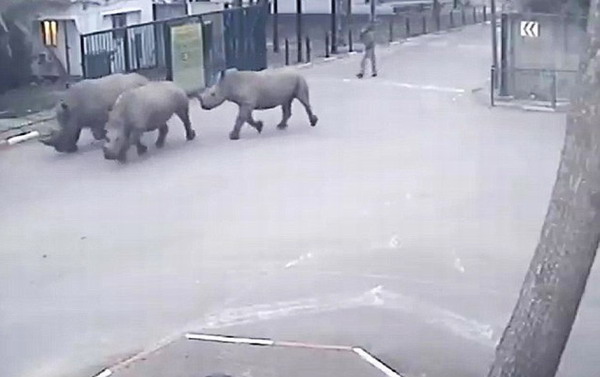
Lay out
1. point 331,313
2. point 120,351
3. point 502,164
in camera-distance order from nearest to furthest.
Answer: point 120,351
point 331,313
point 502,164

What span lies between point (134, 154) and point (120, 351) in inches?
423

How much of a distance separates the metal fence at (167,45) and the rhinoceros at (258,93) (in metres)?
3.79

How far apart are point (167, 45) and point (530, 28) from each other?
337 inches

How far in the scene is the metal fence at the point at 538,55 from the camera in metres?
27.3

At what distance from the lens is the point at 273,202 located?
18.7 metres

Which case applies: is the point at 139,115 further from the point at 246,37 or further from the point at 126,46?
the point at 246,37

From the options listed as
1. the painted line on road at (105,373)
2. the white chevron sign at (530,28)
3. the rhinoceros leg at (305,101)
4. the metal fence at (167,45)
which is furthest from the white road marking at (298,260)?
the white chevron sign at (530,28)

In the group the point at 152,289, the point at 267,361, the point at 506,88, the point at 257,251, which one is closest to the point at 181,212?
the point at 257,251

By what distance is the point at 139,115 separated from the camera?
22.5m

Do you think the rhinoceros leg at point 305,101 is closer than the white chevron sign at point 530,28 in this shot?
Yes

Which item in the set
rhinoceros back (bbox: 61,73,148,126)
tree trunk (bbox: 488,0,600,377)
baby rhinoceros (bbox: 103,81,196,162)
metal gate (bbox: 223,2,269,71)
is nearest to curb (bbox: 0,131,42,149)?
rhinoceros back (bbox: 61,73,148,126)

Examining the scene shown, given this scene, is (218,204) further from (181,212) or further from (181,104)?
(181,104)

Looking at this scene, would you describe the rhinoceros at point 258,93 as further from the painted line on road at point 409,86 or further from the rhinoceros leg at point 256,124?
the painted line on road at point 409,86

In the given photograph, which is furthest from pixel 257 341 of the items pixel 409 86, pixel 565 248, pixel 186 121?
pixel 409 86
